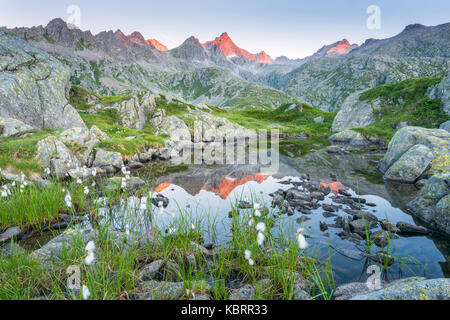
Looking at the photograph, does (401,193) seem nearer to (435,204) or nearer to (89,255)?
(435,204)

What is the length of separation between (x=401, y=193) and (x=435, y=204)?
421 cm

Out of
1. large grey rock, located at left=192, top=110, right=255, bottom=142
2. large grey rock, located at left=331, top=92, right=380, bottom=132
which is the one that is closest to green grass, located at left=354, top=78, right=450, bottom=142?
large grey rock, located at left=331, top=92, right=380, bottom=132

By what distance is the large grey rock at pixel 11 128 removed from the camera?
16.9 m

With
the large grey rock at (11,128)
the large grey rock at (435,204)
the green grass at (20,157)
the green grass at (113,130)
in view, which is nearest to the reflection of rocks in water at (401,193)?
the large grey rock at (435,204)

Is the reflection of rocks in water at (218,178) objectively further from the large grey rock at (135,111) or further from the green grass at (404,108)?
the green grass at (404,108)

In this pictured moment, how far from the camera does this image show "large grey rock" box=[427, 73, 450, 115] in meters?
33.5

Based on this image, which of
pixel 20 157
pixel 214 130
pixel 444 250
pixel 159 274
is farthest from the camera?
pixel 214 130

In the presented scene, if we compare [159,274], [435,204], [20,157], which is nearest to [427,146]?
[435,204]

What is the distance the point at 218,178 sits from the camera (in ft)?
Result: 58.9

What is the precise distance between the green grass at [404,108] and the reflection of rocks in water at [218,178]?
27.5 metres
